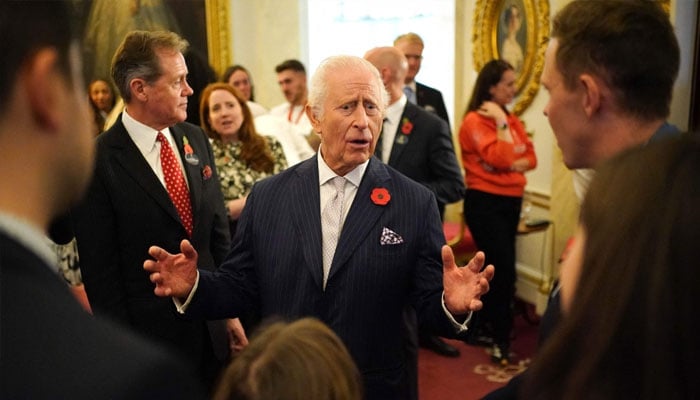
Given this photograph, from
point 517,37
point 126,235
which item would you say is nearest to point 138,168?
point 126,235

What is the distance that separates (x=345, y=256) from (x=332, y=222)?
0.15 metres

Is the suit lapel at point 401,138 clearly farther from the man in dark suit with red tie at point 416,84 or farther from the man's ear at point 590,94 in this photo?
the man's ear at point 590,94

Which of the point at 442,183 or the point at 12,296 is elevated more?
the point at 12,296

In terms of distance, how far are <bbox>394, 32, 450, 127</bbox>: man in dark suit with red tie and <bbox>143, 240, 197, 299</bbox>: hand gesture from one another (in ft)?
11.4

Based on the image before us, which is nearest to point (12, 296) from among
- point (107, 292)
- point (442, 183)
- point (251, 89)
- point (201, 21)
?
point (107, 292)

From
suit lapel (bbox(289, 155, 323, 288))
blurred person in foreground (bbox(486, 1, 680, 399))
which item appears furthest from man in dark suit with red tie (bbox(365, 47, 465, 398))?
blurred person in foreground (bbox(486, 1, 680, 399))

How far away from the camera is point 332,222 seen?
2.10m

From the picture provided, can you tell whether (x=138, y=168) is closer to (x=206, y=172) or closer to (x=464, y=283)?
(x=206, y=172)

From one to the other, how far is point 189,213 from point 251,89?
3.82m

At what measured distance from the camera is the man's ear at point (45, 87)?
2.37 feet

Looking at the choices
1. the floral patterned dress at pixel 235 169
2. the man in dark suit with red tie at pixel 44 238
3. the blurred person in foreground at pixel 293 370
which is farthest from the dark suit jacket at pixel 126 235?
the man in dark suit with red tie at pixel 44 238

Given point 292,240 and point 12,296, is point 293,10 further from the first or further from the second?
point 12,296

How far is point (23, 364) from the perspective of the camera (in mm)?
641

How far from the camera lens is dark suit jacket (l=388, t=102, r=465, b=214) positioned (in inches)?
154
